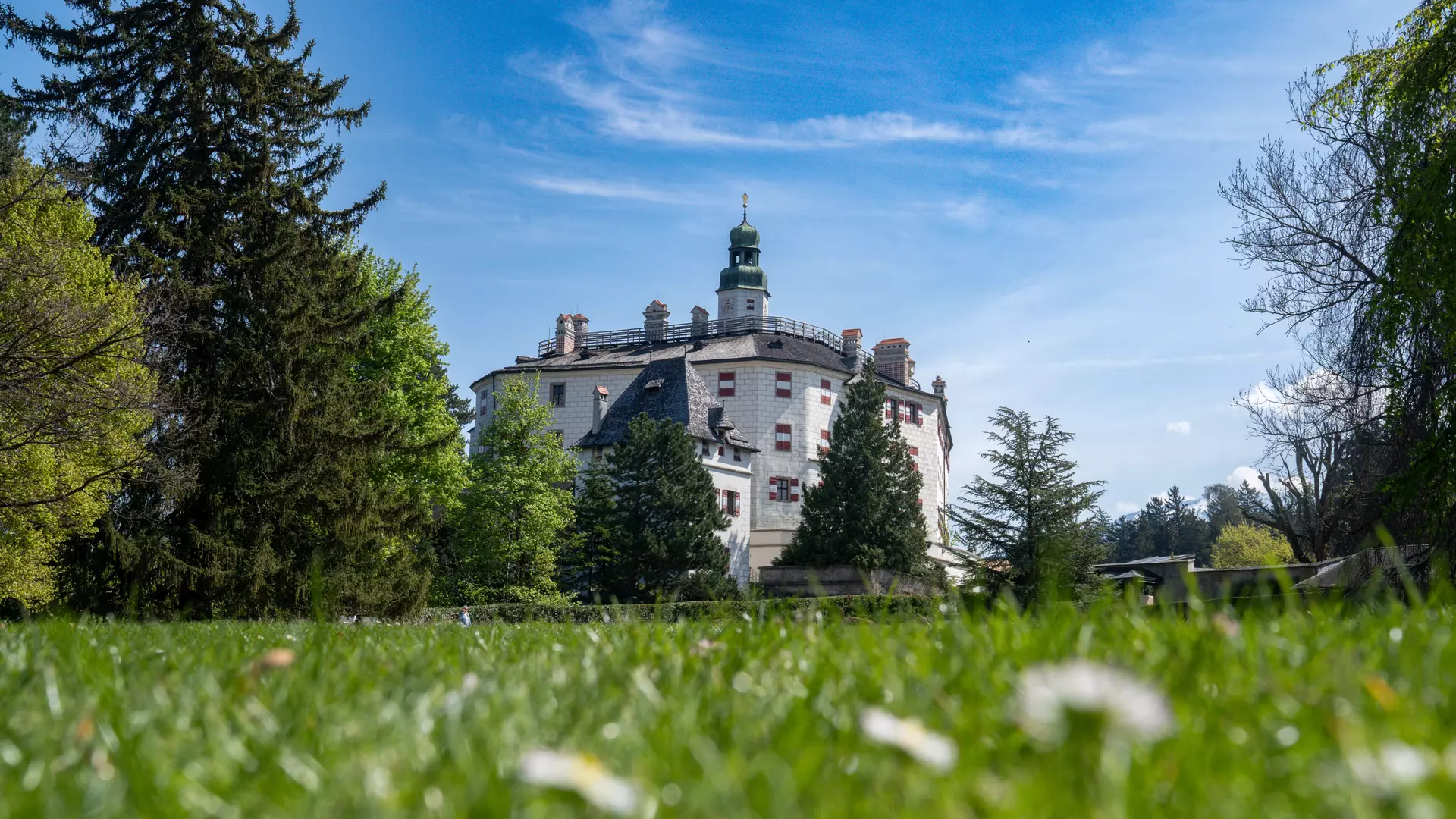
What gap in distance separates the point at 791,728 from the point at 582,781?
767 millimetres

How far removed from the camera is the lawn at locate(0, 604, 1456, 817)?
147 cm

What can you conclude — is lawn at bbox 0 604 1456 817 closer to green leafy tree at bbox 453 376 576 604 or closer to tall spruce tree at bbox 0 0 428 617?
tall spruce tree at bbox 0 0 428 617

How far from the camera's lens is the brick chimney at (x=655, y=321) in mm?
94312

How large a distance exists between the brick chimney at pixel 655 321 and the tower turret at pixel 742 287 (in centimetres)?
1048

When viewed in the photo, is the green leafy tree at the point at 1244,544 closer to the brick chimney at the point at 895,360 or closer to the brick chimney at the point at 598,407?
the brick chimney at the point at 895,360

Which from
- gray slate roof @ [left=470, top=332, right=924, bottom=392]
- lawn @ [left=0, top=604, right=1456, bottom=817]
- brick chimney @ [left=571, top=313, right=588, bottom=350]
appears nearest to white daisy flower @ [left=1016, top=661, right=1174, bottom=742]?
lawn @ [left=0, top=604, right=1456, bottom=817]

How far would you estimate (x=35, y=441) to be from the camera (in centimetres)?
1878

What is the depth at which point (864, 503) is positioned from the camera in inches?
2474

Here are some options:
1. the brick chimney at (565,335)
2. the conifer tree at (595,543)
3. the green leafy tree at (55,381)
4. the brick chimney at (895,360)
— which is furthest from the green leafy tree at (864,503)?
the green leafy tree at (55,381)

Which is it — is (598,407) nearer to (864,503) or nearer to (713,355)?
(713,355)

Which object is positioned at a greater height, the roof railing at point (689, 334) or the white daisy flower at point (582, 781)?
the roof railing at point (689, 334)

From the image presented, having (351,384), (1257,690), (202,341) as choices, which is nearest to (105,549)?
(202,341)

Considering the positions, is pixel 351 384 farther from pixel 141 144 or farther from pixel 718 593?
pixel 718 593

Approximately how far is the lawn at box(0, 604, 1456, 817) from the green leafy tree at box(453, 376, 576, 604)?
4374 centimetres
